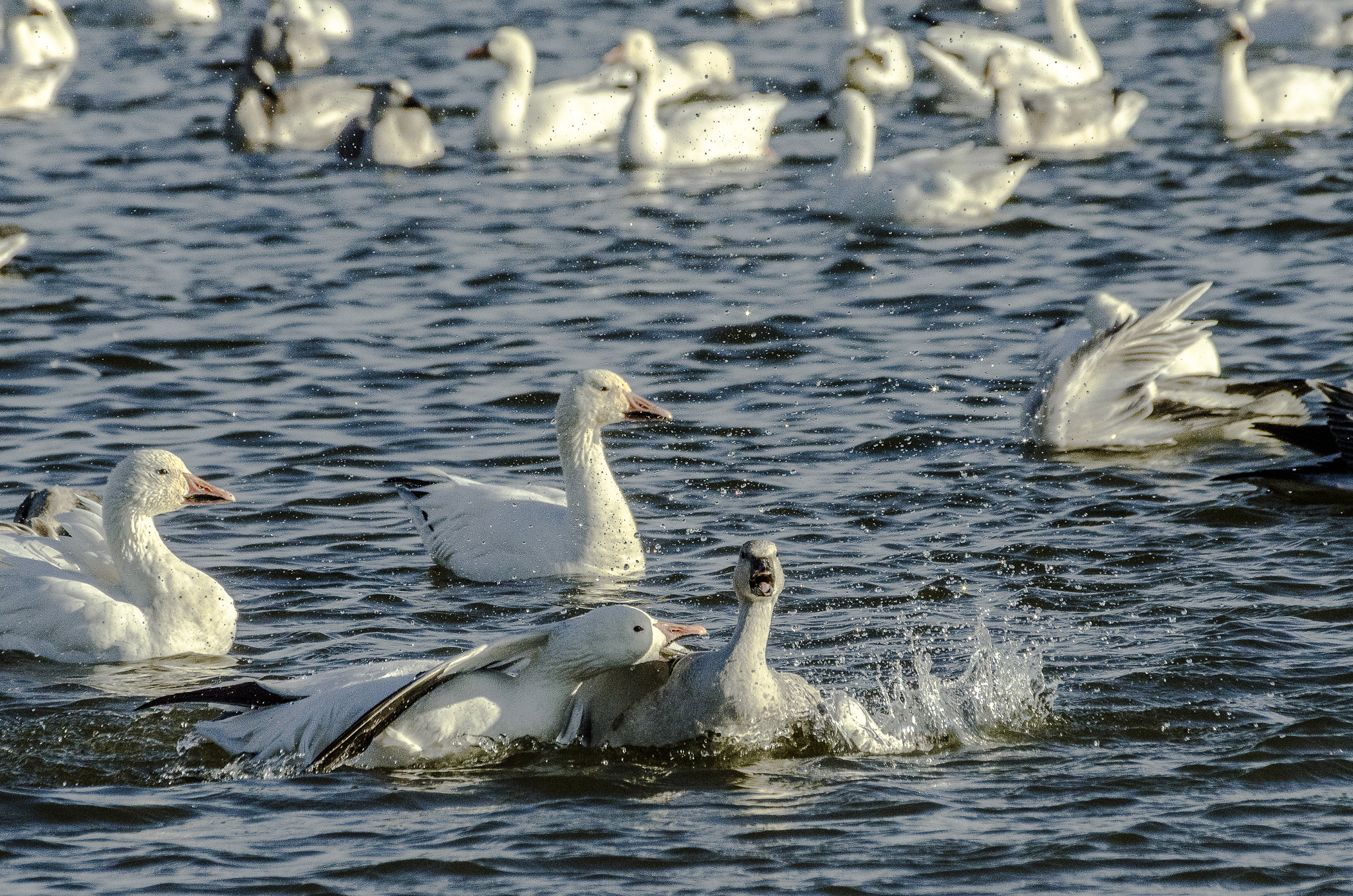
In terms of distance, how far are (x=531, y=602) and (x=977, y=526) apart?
2.20 meters

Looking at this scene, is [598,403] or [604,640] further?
[598,403]

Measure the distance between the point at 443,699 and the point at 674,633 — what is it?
2.57 ft

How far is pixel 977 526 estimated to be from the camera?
9227mm

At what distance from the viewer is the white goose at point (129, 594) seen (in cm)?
780

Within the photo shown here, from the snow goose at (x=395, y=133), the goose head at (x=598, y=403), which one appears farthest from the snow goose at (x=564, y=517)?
the snow goose at (x=395, y=133)

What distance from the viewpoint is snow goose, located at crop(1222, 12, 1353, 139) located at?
18.5 meters

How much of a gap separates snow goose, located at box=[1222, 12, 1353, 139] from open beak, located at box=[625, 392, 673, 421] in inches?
443

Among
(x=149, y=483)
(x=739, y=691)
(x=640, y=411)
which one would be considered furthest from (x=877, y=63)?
(x=739, y=691)

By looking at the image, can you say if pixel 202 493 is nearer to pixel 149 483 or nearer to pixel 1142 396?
pixel 149 483

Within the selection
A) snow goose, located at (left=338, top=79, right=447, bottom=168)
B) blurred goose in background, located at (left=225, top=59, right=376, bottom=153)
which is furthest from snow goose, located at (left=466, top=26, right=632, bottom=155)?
blurred goose in background, located at (left=225, top=59, right=376, bottom=153)

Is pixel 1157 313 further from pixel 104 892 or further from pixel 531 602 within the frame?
pixel 104 892

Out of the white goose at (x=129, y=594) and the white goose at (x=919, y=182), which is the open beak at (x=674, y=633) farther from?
the white goose at (x=919, y=182)

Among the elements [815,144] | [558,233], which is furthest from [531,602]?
[815,144]

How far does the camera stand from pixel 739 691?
6.26 metres
